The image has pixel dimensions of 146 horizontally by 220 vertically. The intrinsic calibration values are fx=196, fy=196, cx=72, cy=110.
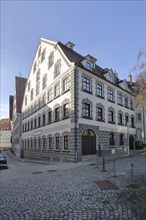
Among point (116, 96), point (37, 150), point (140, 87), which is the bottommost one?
point (37, 150)

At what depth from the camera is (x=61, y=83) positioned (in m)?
23.8

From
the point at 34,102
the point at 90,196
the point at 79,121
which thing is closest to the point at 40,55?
the point at 34,102

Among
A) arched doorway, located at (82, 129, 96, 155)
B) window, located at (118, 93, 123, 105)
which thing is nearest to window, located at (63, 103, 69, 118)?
arched doorway, located at (82, 129, 96, 155)

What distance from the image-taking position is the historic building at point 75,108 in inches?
826

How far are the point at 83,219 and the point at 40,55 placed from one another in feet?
102

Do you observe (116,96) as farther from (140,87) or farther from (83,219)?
(83,219)

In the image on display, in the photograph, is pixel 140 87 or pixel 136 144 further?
pixel 136 144

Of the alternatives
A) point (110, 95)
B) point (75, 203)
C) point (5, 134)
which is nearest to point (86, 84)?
point (110, 95)

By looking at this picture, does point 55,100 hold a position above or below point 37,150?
above

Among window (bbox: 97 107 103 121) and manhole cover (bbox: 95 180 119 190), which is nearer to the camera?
manhole cover (bbox: 95 180 119 190)

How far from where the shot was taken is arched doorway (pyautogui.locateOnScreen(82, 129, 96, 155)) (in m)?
21.2

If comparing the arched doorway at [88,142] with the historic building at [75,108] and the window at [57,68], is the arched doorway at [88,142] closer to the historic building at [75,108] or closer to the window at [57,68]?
the historic building at [75,108]

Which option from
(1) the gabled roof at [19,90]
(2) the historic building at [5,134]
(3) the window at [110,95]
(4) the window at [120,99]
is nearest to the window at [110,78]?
(3) the window at [110,95]

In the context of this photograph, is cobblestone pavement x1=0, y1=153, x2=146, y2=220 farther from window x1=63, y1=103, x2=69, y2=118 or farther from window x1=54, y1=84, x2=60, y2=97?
window x1=54, y1=84, x2=60, y2=97
